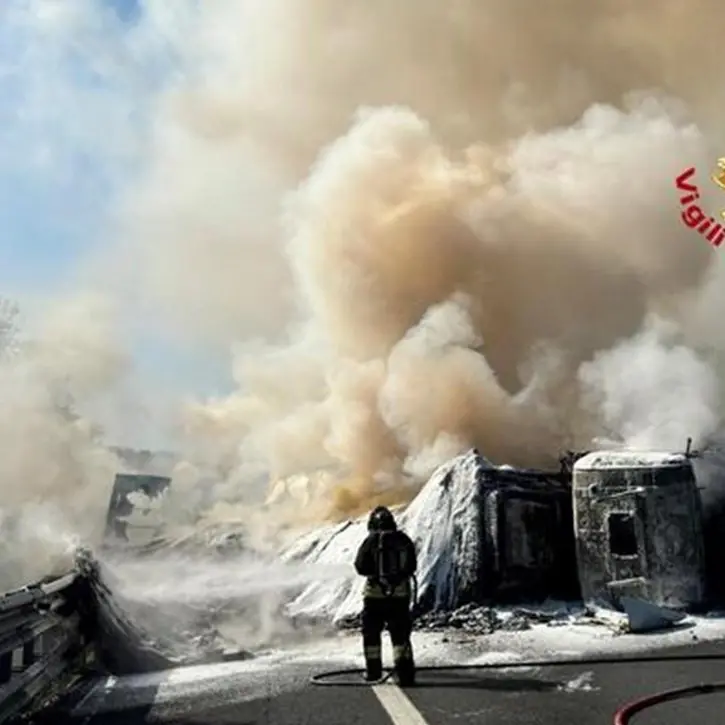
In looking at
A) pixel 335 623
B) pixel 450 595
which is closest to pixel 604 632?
pixel 450 595

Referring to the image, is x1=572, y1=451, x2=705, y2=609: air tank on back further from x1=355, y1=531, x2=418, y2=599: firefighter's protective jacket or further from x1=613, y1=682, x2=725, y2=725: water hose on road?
x1=355, y1=531, x2=418, y2=599: firefighter's protective jacket

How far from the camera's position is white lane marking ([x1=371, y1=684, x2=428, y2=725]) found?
651 cm

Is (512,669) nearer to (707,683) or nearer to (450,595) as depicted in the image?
(707,683)

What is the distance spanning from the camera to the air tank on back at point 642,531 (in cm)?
1345

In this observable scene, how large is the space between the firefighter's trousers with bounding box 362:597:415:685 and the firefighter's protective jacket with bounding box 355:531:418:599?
0.25 feet

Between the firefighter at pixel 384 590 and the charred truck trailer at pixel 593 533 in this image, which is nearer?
the firefighter at pixel 384 590

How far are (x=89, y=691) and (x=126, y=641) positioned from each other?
1.73 metres

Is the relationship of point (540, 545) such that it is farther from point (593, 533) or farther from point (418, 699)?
point (418, 699)

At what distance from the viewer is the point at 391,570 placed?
8555mm

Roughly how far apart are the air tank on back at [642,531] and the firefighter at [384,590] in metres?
6.62

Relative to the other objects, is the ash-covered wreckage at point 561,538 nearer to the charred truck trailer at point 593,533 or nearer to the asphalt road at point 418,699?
the charred truck trailer at point 593,533

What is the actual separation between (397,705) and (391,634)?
1.30 metres

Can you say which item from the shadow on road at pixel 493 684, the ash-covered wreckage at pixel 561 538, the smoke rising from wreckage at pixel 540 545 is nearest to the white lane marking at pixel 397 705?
the shadow on road at pixel 493 684

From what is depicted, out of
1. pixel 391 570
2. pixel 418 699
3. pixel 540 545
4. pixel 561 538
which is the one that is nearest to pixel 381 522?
pixel 391 570
